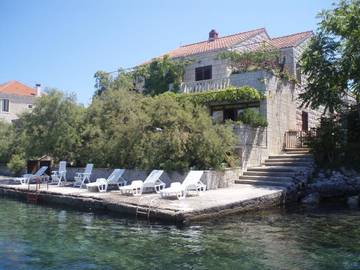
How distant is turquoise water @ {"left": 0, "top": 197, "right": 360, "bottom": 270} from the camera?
862 cm

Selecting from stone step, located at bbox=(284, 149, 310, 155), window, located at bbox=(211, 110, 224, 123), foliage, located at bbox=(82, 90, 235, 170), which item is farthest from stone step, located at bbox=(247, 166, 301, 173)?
window, located at bbox=(211, 110, 224, 123)

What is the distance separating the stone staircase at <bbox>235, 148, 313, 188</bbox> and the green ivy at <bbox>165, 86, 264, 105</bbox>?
3.47 meters

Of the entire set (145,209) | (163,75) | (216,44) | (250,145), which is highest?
(216,44)

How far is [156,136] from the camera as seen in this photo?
1850 centimetres

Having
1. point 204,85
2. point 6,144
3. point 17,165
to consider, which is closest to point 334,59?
point 204,85

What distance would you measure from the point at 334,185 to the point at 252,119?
5.20 metres

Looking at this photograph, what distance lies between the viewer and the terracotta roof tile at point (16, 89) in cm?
5000

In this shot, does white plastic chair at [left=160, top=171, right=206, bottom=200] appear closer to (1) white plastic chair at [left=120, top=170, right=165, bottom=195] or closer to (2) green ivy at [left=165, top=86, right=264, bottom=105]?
(1) white plastic chair at [left=120, top=170, right=165, bottom=195]

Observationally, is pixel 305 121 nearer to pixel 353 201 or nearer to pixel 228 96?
pixel 228 96

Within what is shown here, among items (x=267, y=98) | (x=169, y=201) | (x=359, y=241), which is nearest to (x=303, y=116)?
(x=267, y=98)

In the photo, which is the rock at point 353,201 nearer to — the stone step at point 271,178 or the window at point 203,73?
the stone step at point 271,178

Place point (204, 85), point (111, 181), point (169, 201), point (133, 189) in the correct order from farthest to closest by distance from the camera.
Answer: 1. point (204, 85)
2. point (111, 181)
3. point (133, 189)
4. point (169, 201)

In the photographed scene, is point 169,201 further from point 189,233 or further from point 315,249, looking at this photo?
point 315,249

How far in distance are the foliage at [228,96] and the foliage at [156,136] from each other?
3.61m
